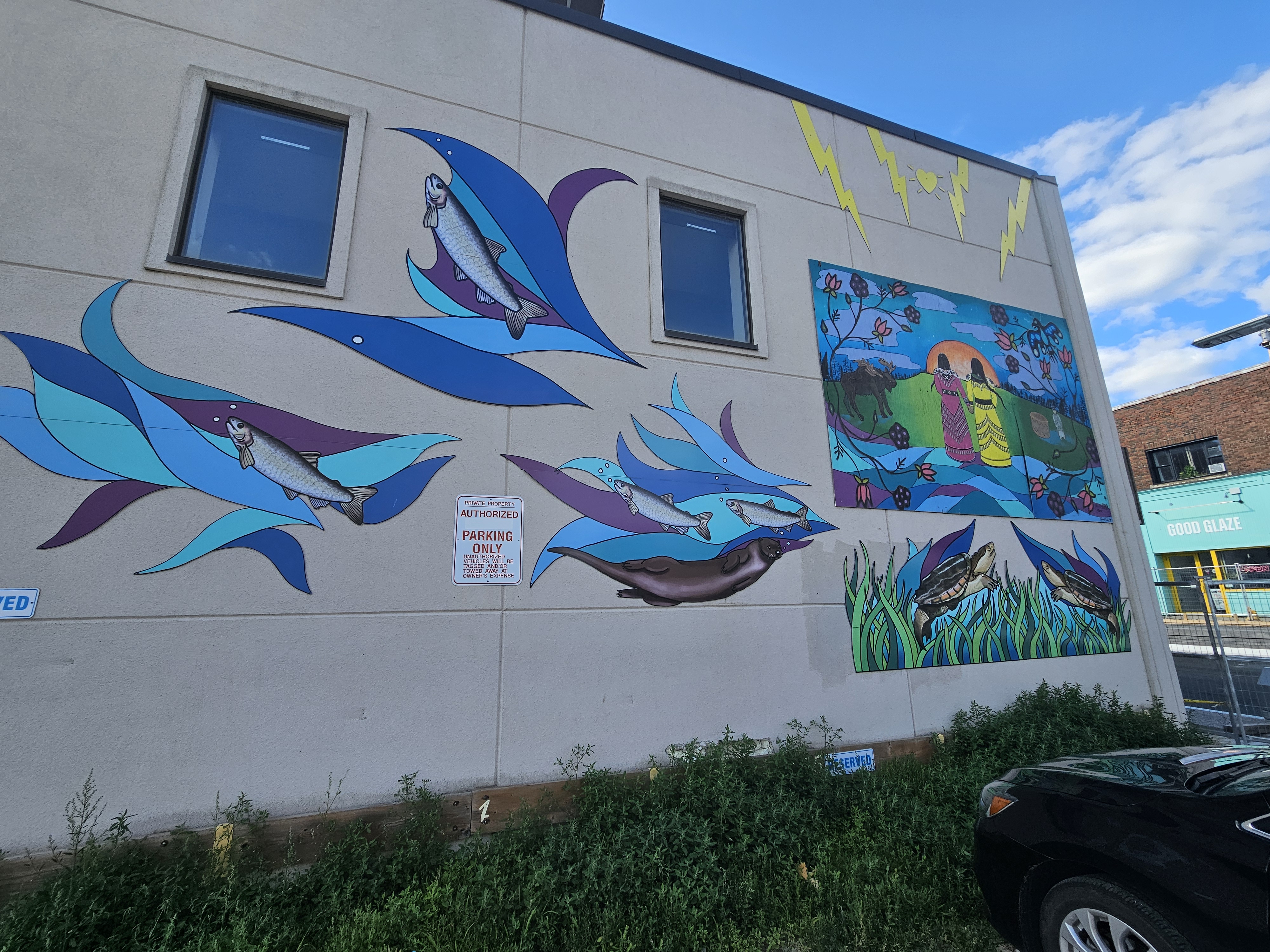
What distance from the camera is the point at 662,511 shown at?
17.2ft

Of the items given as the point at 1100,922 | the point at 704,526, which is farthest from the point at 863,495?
the point at 1100,922

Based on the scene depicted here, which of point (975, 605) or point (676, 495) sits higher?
point (676, 495)

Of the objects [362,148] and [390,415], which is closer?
[390,415]

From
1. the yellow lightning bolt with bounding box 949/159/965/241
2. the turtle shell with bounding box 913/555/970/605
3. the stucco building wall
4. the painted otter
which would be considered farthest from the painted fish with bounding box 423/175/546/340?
the yellow lightning bolt with bounding box 949/159/965/241

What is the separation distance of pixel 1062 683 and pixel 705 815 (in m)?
4.97

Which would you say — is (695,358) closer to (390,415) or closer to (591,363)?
(591,363)

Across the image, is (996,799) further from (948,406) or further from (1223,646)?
(1223,646)

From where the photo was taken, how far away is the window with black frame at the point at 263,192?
4.74 m

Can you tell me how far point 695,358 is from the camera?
5.77 m

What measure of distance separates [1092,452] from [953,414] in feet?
8.29

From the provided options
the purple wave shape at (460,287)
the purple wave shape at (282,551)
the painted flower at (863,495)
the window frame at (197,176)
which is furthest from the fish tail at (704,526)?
the window frame at (197,176)

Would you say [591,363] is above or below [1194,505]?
below

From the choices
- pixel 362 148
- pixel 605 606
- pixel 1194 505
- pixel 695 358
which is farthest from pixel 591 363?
pixel 1194 505

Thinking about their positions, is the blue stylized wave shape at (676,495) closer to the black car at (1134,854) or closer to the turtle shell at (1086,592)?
the black car at (1134,854)
